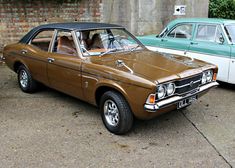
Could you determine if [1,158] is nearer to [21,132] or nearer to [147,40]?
[21,132]

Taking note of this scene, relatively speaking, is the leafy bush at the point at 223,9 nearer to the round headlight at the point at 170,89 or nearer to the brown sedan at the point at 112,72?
the brown sedan at the point at 112,72

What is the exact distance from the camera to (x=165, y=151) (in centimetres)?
374

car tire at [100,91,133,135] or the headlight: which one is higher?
the headlight

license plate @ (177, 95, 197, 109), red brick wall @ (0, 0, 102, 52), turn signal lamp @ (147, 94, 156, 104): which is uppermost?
red brick wall @ (0, 0, 102, 52)

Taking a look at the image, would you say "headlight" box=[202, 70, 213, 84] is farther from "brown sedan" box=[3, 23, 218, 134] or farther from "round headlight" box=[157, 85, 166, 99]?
"round headlight" box=[157, 85, 166, 99]

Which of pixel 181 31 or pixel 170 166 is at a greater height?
pixel 181 31

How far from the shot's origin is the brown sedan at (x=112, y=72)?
379 cm

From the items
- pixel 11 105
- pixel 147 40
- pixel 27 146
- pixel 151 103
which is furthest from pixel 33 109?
pixel 147 40

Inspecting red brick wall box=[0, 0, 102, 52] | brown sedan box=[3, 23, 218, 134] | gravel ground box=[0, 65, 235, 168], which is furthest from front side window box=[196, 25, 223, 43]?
red brick wall box=[0, 0, 102, 52]

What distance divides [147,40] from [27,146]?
16.3 ft

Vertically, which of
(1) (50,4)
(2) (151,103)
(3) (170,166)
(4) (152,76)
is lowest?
(3) (170,166)

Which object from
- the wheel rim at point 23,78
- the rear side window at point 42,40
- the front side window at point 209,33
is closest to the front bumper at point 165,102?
the front side window at point 209,33

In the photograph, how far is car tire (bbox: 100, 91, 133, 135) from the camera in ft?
13.0

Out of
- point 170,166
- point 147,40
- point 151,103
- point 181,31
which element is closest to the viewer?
point 170,166
